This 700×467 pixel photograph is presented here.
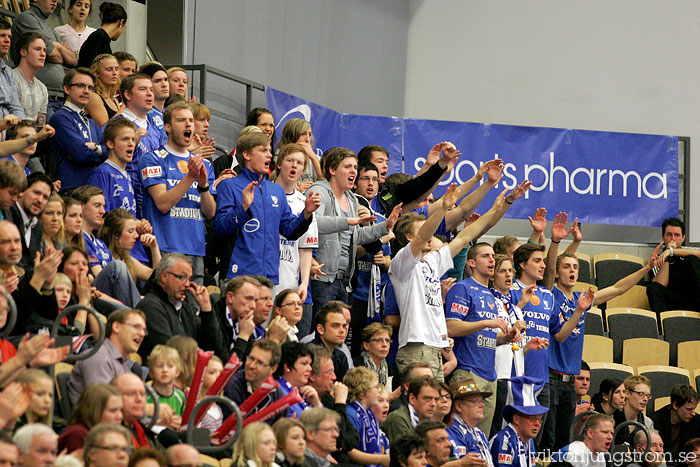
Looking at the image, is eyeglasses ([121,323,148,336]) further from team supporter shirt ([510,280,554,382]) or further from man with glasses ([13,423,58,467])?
team supporter shirt ([510,280,554,382])

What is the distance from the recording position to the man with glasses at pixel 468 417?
22.1 feet

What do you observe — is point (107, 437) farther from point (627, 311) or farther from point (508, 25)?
point (508, 25)

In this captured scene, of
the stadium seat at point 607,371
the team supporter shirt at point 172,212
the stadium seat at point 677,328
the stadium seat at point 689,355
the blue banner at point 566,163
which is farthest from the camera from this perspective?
the blue banner at point 566,163

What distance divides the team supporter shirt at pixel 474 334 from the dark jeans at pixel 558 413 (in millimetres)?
774

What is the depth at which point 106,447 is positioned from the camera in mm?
3943

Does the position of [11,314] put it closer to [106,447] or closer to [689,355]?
[106,447]

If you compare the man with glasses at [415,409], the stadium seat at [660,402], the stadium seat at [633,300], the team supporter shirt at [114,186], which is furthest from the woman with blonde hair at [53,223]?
the stadium seat at [633,300]

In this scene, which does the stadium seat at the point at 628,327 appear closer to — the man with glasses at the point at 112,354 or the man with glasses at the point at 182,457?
the man with glasses at the point at 112,354

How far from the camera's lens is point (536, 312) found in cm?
807

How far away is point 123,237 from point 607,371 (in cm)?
502

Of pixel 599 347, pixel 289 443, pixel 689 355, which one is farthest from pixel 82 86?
pixel 689 355

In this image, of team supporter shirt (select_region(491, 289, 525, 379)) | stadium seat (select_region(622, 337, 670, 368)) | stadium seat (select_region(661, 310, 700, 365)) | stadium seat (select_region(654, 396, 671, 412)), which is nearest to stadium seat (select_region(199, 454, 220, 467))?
team supporter shirt (select_region(491, 289, 525, 379))

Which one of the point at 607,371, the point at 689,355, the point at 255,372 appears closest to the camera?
the point at 255,372

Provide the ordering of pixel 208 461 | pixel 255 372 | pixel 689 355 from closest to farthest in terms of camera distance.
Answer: pixel 208 461
pixel 255 372
pixel 689 355
